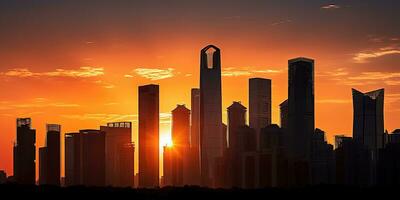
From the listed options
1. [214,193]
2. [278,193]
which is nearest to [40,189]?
[214,193]

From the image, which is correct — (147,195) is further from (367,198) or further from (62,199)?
(367,198)

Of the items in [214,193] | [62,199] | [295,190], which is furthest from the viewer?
[295,190]

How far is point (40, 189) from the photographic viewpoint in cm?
7262

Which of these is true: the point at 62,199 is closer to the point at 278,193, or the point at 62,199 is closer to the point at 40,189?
the point at 40,189

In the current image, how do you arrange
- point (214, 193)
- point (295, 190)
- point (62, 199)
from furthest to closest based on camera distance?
point (295, 190)
point (214, 193)
point (62, 199)

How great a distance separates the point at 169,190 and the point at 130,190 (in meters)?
4.31

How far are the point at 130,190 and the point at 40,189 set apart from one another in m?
8.98

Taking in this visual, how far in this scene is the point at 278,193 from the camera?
2940 inches

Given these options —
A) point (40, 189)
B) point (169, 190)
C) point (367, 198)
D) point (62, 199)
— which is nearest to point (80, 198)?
point (62, 199)

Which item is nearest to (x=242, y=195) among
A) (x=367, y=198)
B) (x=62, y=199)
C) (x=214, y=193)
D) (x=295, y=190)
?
(x=214, y=193)

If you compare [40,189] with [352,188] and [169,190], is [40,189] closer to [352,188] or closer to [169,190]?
[169,190]

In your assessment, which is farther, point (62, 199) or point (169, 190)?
point (169, 190)

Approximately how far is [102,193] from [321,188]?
77.6 feet

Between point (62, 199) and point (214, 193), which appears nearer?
point (62, 199)
